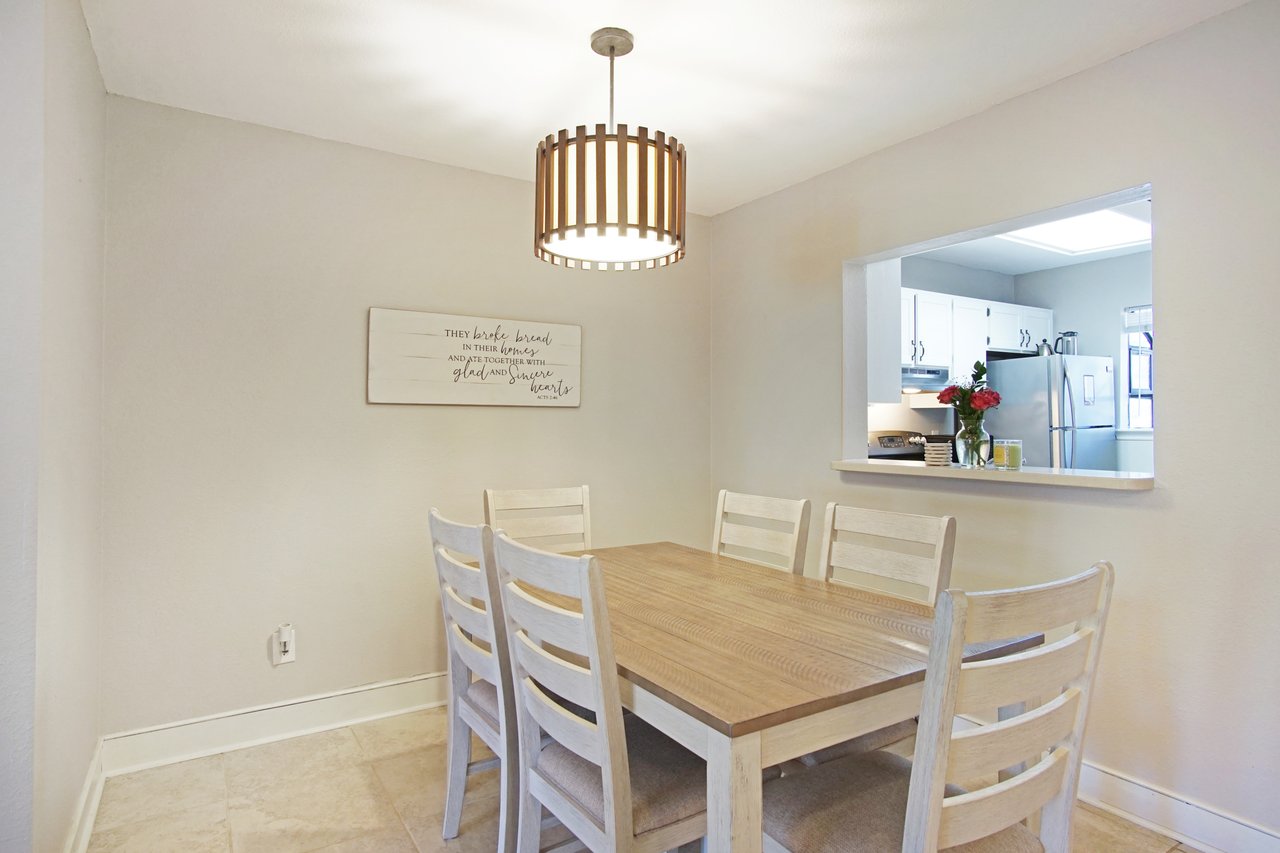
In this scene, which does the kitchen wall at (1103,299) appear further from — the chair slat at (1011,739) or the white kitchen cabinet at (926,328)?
the chair slat at (1011,739)

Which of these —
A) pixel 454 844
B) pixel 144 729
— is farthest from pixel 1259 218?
pixel 144 729

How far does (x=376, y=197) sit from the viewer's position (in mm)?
2916

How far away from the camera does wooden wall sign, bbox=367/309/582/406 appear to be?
2.90 metres

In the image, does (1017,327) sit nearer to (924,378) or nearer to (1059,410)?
(1059,410)

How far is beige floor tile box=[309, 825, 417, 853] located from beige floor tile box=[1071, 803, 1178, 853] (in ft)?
6.06

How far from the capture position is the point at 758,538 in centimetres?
243

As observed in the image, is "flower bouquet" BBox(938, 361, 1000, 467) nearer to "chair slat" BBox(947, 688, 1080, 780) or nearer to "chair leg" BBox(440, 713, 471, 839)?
"chair slat" BBox(947, 688, 1080, 780)

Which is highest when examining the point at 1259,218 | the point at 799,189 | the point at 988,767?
the point at 799,189

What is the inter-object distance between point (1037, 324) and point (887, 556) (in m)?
4.13

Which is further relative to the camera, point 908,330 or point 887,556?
point 908,330

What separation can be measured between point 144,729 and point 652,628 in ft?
6.70

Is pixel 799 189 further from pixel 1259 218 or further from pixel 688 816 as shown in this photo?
pixel 688 816

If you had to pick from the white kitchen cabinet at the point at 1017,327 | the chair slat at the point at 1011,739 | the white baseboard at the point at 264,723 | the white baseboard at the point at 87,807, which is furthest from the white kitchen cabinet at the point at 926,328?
the white baseboard at the point at 87,807

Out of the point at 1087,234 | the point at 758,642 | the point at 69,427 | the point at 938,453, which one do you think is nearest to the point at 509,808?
the point at 758,642
